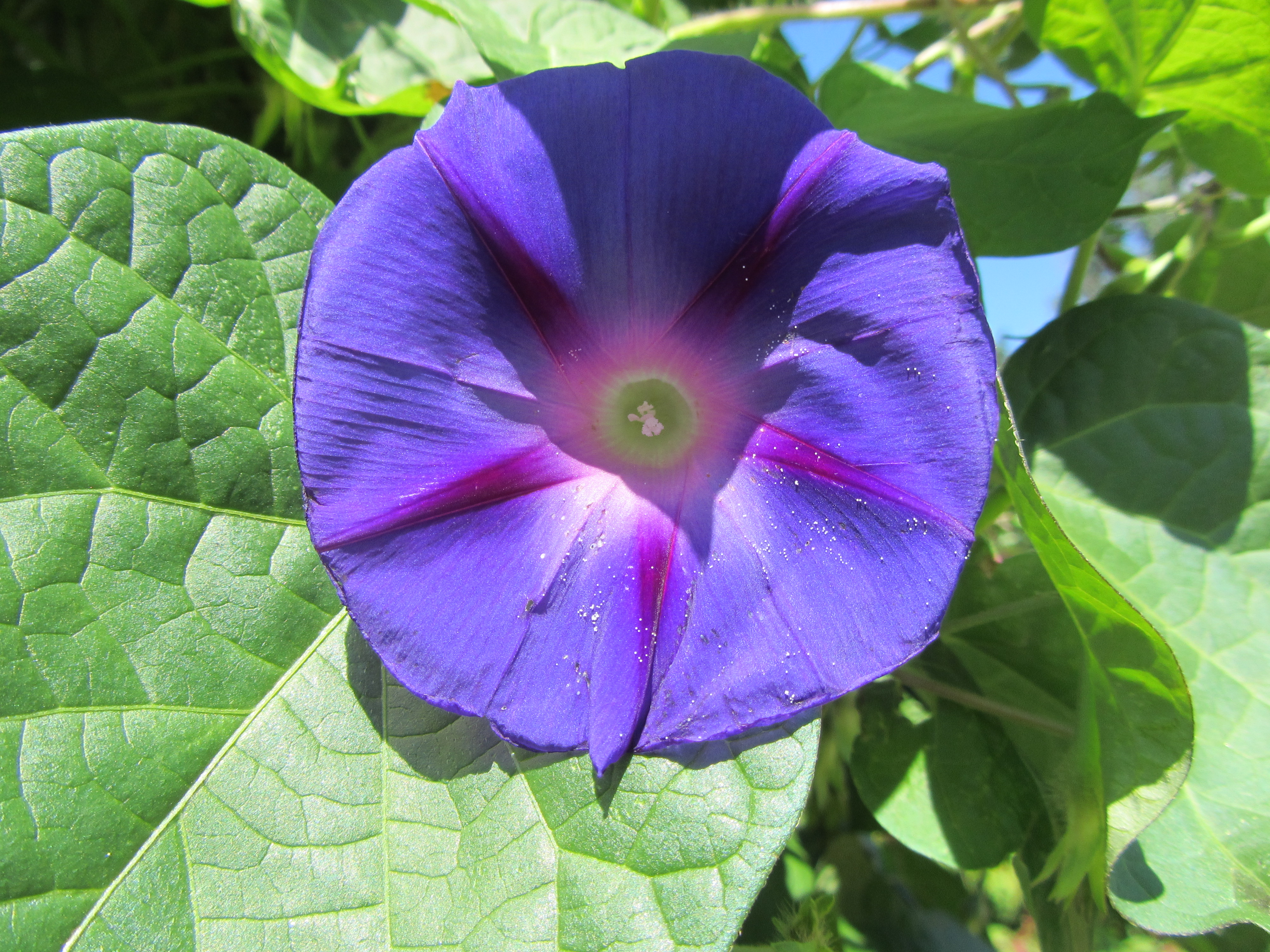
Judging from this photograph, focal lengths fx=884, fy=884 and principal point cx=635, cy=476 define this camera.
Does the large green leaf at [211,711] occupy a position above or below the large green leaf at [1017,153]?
below

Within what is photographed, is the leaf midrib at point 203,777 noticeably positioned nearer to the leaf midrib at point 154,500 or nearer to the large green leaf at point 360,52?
the leaf midrib at point 154,500

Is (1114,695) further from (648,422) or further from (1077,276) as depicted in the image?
(1077,276)

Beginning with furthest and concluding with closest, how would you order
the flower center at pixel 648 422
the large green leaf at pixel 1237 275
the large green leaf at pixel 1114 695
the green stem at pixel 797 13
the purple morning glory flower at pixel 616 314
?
1. the large green leaf at pixel 1237 275
2. the green stem at pixel 797 13
3. the flower center at pixel 648 422
4. the large green leaf at pixel 1114 695
5. the purple morning glory flower at pixel 616 314

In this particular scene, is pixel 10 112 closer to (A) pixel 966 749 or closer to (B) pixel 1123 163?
(B) pixel 1123 163

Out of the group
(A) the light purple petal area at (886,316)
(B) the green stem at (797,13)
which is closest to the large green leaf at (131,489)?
(A) the light purple petal area at (886,316)

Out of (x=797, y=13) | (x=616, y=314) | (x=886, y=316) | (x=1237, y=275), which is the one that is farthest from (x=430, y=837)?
(x=1237, y=275)

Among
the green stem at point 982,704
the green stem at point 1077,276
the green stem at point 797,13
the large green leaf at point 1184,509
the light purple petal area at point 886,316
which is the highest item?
the green stem at point 797,13

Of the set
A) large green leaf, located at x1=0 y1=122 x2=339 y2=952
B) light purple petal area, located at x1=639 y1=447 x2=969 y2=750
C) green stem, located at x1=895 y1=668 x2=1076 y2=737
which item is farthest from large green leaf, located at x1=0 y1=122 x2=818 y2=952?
green stem, located at x1=895 y1=668 x2=1076 y2=737


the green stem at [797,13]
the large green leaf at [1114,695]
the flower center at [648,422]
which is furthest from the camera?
the green stem at [797,13]

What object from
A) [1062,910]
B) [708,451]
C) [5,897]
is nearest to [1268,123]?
[708,451]
